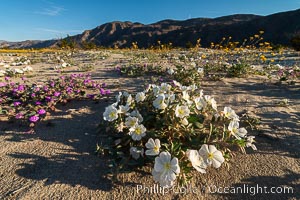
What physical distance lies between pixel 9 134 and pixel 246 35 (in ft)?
233

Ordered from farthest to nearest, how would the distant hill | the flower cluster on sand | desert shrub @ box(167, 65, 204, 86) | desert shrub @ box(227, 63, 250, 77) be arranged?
the distant hill, desert shrub @ box(227, 63, 250, 77), desert shrub @ box(167, 65, 204, 86), the flower cluster on sand

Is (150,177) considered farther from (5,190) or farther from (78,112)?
(78,112)

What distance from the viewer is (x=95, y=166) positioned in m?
2.09

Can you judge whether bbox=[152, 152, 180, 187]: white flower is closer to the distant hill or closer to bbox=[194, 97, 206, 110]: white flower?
bbox=[194, 97, 206, 110]: white flower

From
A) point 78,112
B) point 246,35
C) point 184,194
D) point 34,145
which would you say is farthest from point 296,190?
point 246,35

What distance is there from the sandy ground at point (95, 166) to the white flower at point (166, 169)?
0.92 feet

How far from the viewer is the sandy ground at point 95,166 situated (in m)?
1.80

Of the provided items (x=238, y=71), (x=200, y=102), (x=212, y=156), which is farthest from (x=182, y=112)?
(x=238, y=71)

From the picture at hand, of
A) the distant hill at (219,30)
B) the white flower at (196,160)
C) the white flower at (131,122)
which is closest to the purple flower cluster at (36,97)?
the white flower at (131,122)

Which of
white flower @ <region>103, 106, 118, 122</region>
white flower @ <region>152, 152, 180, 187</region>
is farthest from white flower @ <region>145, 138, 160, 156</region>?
white flower @ <region>103, 106, 118, 122</region>

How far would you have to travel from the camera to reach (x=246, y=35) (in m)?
63.6

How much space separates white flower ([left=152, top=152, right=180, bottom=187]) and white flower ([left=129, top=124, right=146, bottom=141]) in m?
0.46

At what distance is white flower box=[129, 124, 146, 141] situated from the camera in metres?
2.03

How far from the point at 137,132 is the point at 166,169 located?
21.9 inches
